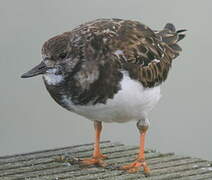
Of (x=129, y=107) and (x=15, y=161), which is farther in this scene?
(x=15, y=161)

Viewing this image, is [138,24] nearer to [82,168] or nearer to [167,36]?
[167,36]

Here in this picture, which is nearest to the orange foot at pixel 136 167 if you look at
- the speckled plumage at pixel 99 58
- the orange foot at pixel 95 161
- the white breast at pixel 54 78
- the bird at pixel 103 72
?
the bird at pixel 103 72

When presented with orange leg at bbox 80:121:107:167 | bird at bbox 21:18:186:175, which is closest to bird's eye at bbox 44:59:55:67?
bird at bbox 21:18:186:175

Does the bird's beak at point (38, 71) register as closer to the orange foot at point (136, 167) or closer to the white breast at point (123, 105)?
the white breast at point (123, 105)

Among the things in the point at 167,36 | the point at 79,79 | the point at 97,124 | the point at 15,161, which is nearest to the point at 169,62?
the point at 167,36

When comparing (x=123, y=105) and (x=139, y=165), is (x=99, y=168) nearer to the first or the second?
(x=139, y=165)

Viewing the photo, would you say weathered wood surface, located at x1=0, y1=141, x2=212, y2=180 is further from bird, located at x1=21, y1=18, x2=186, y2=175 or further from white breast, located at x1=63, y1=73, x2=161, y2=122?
white breast, located at x1=63, y1=73, x2=161, y2=122
